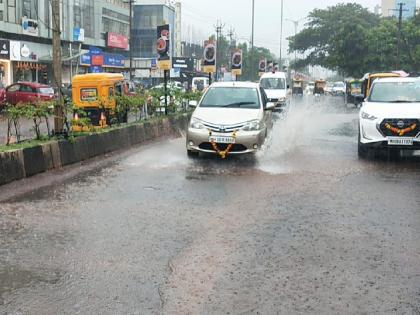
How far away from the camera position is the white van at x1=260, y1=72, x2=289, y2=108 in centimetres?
2852

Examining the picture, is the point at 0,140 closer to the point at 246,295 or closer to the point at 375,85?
the point at 375,85

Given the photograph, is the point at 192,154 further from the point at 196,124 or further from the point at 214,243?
the point at 214,243

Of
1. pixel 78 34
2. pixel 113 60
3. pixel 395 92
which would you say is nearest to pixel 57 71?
pixel 395 92

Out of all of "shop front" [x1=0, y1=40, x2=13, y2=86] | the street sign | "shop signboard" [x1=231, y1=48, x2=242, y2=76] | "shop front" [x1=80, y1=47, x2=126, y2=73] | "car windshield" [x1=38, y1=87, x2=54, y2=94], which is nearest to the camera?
"car windshield" [x1=38, y1=87, x2=54, y2=94]

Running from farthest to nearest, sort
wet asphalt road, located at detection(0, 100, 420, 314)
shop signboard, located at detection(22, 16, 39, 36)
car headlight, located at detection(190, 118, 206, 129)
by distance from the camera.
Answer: shop signboard, located at detection(22, 16, 39, 36) < car headlight, located at detection(190, 118, 206, 129) < wet asphalt road, located at detection(0, 100, 420, 314)

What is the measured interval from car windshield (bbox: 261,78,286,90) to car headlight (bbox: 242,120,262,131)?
18.7 metres

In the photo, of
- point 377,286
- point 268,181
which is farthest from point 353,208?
point 377,286

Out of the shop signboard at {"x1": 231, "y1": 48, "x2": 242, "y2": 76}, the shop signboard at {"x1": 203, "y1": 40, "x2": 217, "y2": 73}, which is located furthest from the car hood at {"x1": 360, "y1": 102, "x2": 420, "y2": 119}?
the shop signboard at {"x1": 231, "y1": 48, "x2": 242, "y2": 76}

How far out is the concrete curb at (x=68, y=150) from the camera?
348 inches

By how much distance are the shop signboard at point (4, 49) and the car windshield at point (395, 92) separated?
104ft

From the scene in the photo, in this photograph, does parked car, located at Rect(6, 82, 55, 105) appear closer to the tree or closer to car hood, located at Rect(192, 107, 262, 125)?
car hood, located at Rect(192, 107, 262, 125)

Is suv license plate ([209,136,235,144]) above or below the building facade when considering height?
below

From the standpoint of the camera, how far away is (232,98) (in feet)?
41.1

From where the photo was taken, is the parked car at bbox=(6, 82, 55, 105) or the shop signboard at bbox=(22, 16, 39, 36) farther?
the shop signboard at bbox=(22, 16, 39, 36)
